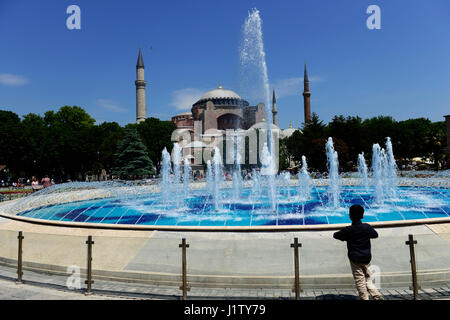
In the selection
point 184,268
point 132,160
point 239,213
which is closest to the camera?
point 184,268

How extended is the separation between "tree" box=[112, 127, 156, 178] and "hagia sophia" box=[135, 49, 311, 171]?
3140 centimetres

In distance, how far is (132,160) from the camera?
39.7 meters

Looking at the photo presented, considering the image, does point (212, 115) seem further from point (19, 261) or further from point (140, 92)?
point (19, 261)

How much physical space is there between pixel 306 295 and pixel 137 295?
8.34ft

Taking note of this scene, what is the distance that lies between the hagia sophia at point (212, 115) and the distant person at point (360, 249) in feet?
222

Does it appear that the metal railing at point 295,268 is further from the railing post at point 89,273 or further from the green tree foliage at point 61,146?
the green tree foliage at point 61,146

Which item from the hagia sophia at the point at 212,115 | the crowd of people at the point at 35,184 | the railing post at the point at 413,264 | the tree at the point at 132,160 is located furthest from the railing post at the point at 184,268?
the hagia sophia at the point at 212,115

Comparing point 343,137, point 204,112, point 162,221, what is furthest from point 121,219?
point 204,112

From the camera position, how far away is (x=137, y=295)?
16.3 ft

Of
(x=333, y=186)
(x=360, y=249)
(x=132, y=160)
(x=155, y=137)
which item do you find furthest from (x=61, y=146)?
(x=360, y=249)

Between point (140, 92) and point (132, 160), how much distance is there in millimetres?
42922

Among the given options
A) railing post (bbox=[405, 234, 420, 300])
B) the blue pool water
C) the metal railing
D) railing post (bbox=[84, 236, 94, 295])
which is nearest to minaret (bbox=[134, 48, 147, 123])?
the blue pool water

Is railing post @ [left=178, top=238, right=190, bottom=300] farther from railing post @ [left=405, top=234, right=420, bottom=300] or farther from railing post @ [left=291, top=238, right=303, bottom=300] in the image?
railing post @ [left=405, top=234, right=420, bottom=300]

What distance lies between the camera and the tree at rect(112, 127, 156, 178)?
129 feet
